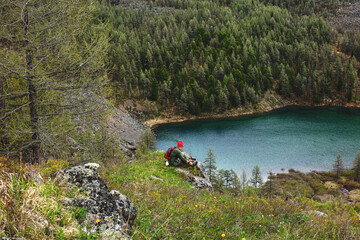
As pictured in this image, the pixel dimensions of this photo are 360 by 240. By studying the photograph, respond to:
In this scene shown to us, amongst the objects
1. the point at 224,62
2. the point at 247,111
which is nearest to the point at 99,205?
the point at 247,111

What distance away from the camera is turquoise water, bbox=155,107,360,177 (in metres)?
51.5

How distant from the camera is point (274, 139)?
63.6 meters

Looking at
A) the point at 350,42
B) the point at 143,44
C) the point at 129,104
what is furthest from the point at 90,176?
the point at 350,42

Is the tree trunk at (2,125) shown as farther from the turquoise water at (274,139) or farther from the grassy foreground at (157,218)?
the turquoise water at (274,139)

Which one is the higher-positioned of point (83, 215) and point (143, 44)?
point (143, 44)

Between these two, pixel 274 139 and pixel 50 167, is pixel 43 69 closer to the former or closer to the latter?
pixel 50 167

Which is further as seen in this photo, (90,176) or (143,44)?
(143,44)

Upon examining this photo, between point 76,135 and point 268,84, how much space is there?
110128mm

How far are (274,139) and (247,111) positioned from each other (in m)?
34.8

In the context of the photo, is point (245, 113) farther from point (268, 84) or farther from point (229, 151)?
point (229, 151)

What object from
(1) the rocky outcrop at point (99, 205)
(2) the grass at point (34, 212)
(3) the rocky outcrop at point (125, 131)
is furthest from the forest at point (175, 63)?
(3) the rocky outcrop at point (125, 131)

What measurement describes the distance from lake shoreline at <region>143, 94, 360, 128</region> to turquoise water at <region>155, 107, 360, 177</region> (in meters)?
5.58

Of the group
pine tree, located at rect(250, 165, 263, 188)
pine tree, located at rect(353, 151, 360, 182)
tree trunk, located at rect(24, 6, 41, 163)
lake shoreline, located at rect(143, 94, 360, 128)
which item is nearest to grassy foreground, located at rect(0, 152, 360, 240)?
tree trunk, located at rect(24, 6, 41, 163)

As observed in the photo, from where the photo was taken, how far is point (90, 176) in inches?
209
